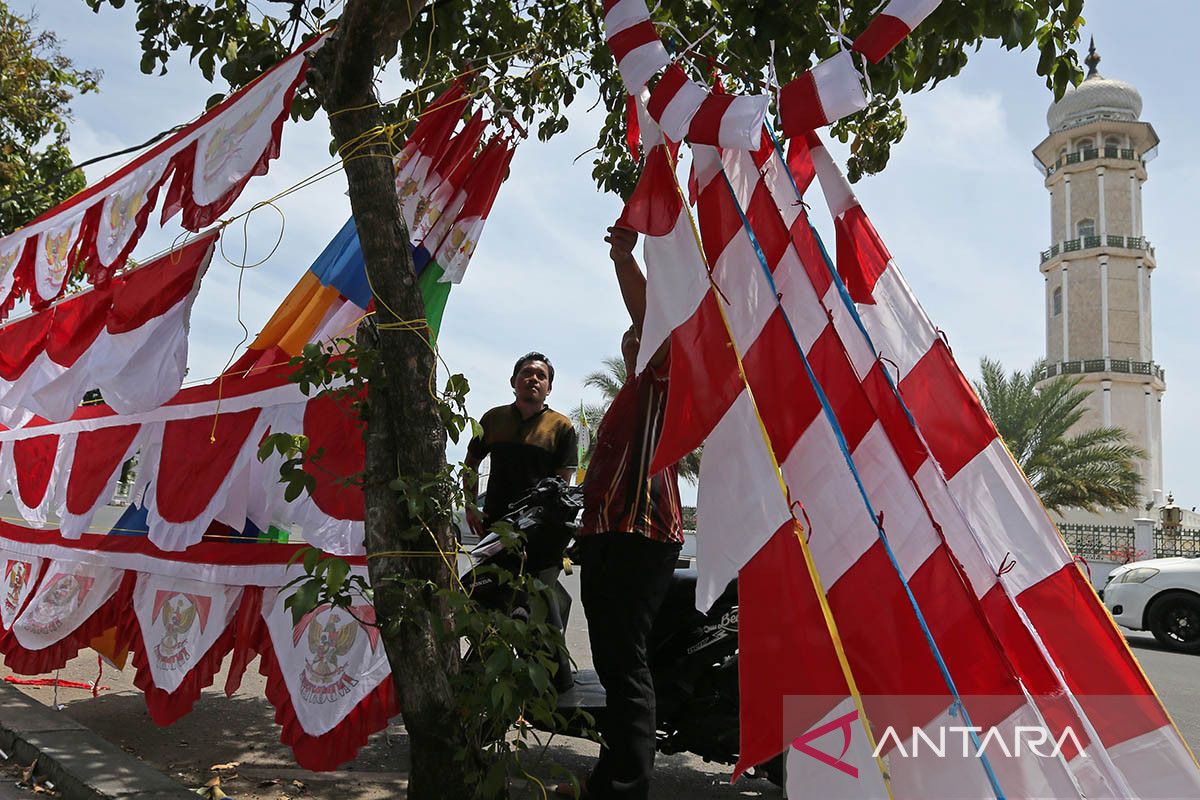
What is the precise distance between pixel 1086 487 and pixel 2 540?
74.3ft

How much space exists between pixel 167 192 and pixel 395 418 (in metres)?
2.02

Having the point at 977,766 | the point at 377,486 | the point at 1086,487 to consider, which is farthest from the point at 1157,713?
the point at 1086,487

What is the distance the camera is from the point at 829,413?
106 inches

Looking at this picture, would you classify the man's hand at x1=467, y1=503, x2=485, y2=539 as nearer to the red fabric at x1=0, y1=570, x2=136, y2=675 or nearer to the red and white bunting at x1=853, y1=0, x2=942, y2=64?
the red fabric at x1=0, y1=570, x2=136, y2=675

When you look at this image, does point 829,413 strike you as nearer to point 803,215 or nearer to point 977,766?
point 977,766

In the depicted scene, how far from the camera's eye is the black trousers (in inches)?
128

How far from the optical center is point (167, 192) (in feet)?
14.3

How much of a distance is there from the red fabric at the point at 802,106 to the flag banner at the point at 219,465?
1.55 metres

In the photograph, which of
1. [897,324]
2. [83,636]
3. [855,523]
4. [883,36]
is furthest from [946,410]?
[83,636]

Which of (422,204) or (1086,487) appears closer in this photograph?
(422,204)

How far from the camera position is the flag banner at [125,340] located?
4.14 meters

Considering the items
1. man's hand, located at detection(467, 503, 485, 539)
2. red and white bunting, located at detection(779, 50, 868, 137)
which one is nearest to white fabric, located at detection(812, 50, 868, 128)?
red and white bunting, located at detection(779, 50, 868, 137)

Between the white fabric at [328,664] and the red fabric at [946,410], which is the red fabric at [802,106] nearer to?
the red fabric at [946,410]

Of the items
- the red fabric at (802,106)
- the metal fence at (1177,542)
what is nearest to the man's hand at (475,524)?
the red fabric at (802,106)
